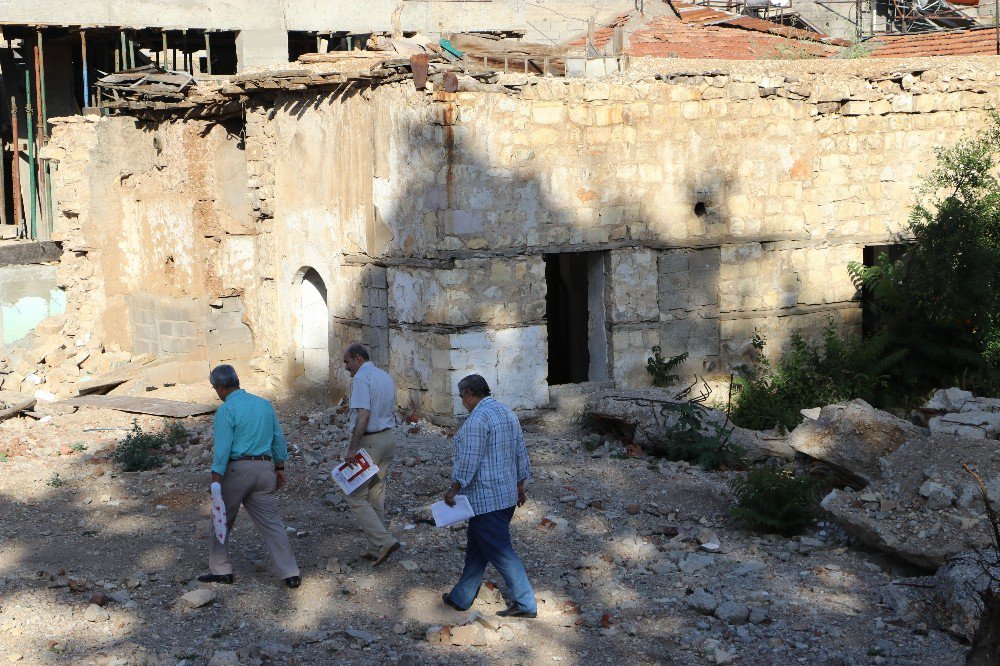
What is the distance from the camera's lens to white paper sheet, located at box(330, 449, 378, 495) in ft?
25.9

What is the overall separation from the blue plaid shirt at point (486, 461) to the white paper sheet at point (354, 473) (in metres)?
1.15

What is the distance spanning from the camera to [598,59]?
1321 centimetres

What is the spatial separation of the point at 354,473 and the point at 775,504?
11.0 feet

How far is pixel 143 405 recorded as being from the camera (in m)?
14.2

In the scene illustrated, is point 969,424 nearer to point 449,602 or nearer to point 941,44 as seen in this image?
point 449,602

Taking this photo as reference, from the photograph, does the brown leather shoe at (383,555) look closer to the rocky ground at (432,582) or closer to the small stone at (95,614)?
the rocky ground at (432,582)

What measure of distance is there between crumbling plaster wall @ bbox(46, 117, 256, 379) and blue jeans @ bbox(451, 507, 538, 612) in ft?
31.4

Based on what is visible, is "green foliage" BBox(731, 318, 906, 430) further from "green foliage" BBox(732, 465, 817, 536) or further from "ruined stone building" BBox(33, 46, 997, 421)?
"green foliage" BBox(732, 465, 817, 536)

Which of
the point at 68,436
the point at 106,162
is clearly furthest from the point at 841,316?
the point at 106,162

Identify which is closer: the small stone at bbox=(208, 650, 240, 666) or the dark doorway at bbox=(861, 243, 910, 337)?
the small stone at bbox=(208, 650, 240, 666)

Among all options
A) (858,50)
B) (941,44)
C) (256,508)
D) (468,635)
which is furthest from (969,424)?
(941,44)

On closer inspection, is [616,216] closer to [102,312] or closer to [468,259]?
[468,259]

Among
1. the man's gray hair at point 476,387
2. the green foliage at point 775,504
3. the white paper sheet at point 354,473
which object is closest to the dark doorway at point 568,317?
the green foliage at point 775,504

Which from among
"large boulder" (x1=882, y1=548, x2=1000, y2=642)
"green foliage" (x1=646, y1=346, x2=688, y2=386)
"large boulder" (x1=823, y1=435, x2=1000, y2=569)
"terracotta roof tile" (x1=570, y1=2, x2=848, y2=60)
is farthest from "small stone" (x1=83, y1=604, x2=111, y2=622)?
"terracotta roof tile" (x1=570, y1=2, x2=848, y2=60)
